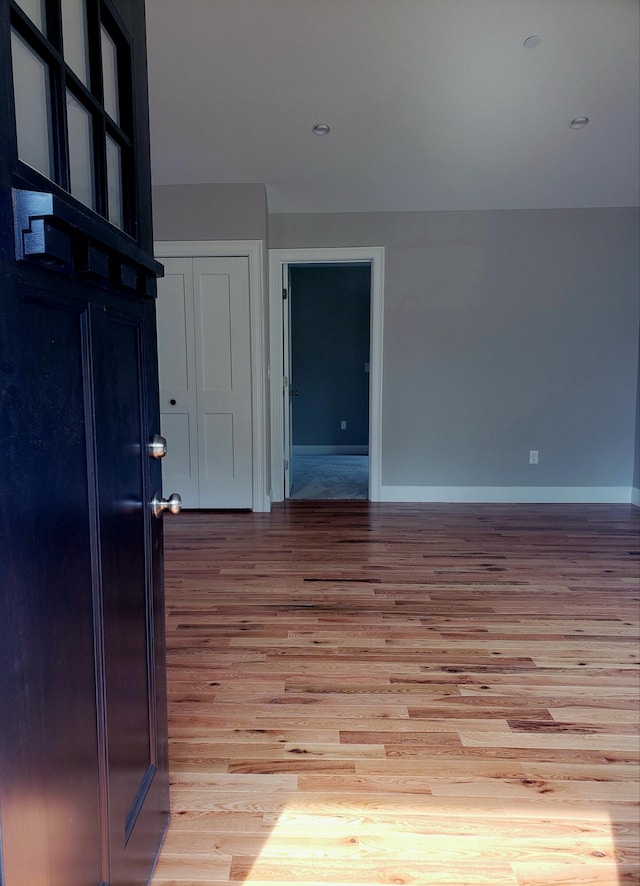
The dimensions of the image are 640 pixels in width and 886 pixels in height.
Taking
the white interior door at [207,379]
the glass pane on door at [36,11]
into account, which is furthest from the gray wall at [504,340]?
the glass pane on door at [36,11]

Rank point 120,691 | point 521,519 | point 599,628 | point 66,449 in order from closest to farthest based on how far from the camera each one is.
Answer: point 66,449 < point 120,691 < point 599,628 < point 521,519

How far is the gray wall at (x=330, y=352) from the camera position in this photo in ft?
→ 24.1

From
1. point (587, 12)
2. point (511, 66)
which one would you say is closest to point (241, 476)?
point (511, 66)

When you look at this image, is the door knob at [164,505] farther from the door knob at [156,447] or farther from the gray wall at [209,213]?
the gray wall at [209,213]

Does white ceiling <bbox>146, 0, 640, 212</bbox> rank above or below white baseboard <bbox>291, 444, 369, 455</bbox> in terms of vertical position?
above

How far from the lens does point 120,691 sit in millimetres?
1010

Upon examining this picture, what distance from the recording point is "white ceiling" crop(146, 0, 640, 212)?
2.77 meters

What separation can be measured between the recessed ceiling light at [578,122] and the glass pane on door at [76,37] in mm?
3580

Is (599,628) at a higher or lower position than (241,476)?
lower

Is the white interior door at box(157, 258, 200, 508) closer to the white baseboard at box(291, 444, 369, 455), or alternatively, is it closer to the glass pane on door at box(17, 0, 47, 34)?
the white baseboard at box(291, 444, 369, 455)

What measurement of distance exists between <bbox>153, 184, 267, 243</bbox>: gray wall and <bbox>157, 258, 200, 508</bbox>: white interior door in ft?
0.74

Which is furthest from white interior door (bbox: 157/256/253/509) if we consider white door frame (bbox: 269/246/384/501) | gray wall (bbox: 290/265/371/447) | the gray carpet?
gray wall (bbox: 290/265/371/447)

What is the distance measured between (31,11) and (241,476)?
3.73 metres

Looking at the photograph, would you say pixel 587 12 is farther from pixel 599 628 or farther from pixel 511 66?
pixel 599 628
